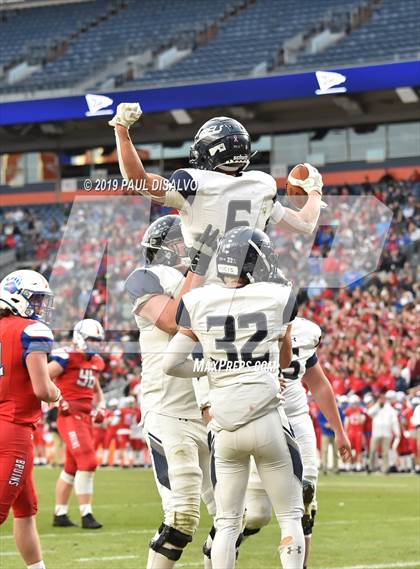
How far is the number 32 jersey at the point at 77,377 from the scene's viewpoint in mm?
12148

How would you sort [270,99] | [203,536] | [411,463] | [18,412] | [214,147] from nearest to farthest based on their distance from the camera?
[214,147]
[18,412]
[203,536]
[411,463]
[270,99]

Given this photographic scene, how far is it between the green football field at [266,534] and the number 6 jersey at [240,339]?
3.27m

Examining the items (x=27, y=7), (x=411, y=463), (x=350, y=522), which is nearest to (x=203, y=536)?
(x=350, y=522)

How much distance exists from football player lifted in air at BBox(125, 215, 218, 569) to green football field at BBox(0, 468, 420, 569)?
2.39 meters

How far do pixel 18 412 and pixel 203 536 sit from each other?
4259mm

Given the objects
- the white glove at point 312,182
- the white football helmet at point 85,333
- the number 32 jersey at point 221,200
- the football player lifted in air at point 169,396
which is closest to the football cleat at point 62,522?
the white football helmet at point 85,333

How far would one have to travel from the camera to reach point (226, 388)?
5340 millimetres

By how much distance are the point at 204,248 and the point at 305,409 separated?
2021 mm

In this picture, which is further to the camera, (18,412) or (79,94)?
(79,94)

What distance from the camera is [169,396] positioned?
6.23m

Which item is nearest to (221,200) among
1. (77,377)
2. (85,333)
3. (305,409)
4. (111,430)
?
(305,409)

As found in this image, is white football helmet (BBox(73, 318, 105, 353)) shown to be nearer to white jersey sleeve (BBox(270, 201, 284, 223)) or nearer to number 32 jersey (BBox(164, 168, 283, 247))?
white jersey sleeve (BBox(270, 201, 284, 223))

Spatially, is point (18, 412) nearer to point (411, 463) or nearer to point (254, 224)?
point (254, 224)

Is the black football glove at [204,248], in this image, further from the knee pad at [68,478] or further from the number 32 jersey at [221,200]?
the knee pad at [68,478]
